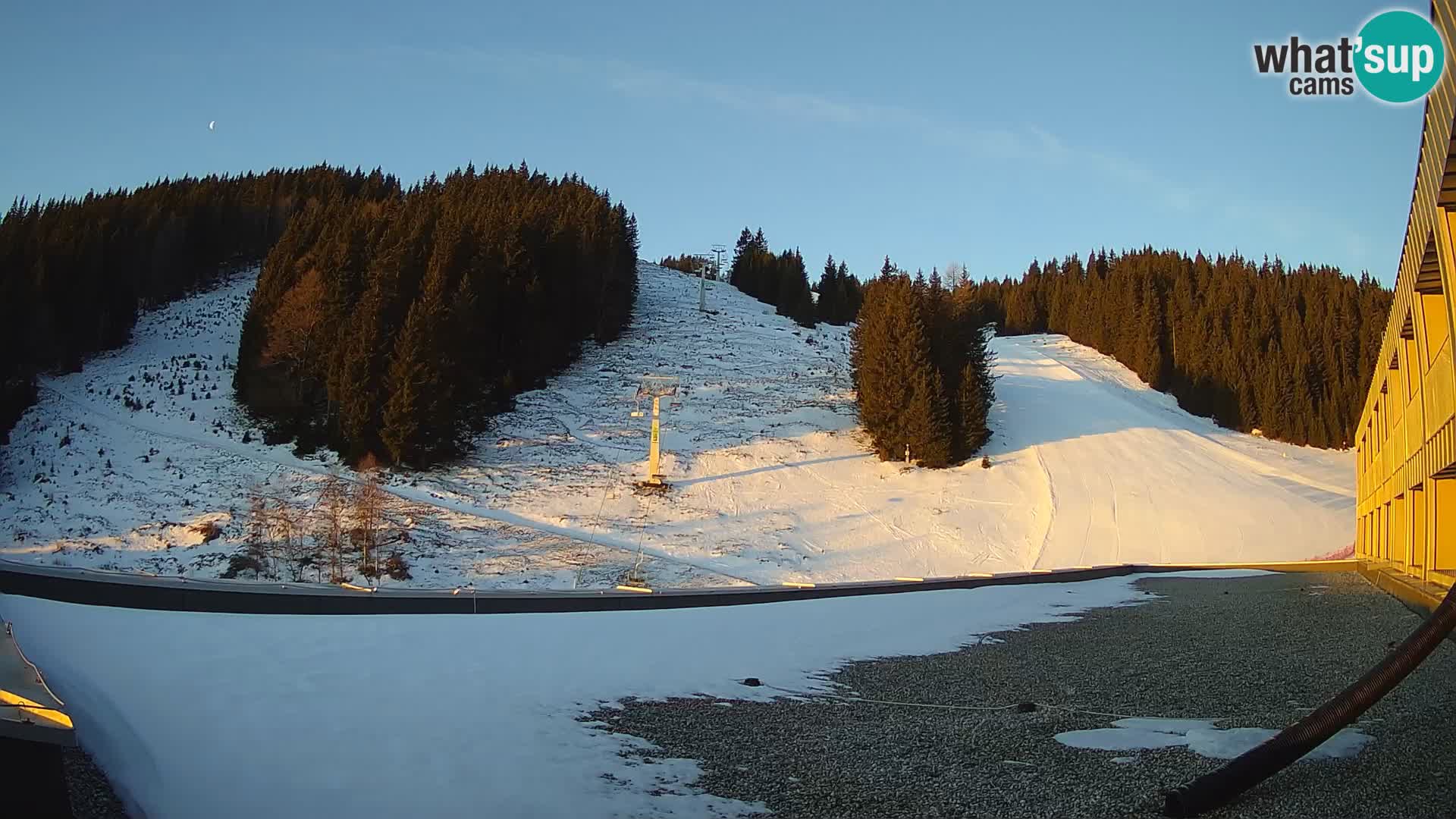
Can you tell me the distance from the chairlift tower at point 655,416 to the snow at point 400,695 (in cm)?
1827

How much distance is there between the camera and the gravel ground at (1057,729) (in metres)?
4.51

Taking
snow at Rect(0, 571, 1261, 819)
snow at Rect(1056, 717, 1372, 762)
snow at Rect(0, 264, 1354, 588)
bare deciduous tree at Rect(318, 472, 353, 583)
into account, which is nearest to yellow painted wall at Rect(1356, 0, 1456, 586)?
snow at Rect(1056, 717, 1372, 762)

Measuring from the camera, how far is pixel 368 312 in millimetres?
34156

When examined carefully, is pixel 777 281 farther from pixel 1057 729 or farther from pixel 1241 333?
pixel 1057 729

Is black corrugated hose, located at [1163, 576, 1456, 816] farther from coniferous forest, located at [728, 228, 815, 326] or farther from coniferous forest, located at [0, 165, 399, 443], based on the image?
coniferous forest, located at [728, 228, 815, 326]

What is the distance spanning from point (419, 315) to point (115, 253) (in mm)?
22775

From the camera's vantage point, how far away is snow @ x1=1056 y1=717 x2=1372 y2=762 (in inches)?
203

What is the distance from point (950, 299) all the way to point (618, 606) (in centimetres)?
3171

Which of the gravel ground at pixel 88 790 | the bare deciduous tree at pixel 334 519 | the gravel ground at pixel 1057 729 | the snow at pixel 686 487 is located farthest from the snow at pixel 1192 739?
the bare deciduous tree at pixel 334 519

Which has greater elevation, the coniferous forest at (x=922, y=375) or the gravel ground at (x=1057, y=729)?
the coniferous forest at (x=922, y=375)

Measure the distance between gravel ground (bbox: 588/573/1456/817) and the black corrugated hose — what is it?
12 centimetres

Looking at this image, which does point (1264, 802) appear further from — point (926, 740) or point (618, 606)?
point (618, 606)

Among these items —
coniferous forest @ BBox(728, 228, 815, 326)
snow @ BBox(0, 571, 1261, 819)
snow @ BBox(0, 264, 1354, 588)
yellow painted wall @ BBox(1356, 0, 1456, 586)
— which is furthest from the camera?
coniferous forest @ BBox(728, 228, 815, 326)

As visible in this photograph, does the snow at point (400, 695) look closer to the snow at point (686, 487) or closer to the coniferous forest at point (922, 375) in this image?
the snow at point (686, 487)
